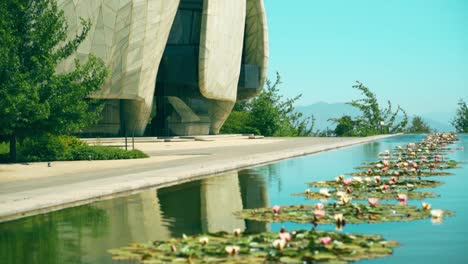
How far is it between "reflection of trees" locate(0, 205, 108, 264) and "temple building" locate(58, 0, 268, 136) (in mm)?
28731

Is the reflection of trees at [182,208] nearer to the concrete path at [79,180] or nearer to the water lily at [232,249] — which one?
the concrete path at [79,180]

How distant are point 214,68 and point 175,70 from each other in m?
2.77

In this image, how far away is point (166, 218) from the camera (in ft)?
40.6

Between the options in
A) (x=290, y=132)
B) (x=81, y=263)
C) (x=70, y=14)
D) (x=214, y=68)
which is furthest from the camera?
(x=290, y=132)

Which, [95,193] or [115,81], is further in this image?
[115,81]

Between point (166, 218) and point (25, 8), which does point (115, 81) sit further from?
point (166, 218)

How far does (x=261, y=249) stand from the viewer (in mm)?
8945

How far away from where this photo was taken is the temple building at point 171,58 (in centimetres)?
4178

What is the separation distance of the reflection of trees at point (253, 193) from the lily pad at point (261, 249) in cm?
131

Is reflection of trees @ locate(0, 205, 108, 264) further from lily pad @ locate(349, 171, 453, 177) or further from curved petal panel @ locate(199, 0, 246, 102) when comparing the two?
curved petal panel @ locate(199, 0, 246, 102)

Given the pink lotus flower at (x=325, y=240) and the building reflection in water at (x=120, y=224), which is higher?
the pink lotus flower at (x=325, y=240)

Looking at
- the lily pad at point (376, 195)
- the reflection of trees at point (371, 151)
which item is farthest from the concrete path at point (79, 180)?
the reflection of trees at point (371, 151)

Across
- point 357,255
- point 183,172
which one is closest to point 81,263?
point 357,255

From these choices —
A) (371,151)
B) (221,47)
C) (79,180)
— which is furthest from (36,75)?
(221,47)
